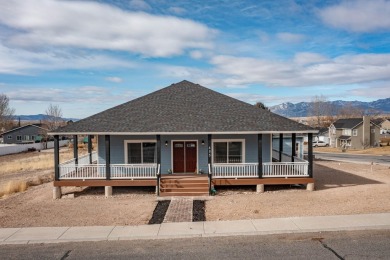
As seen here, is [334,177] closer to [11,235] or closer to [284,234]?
[284,234]

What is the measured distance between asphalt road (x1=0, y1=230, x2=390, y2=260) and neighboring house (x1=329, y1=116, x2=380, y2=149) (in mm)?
69115

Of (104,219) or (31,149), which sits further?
(31,149)

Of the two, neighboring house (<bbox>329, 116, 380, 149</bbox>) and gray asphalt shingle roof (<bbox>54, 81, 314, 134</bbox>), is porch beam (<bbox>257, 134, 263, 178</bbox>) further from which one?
neighboring house (<bbox>329, 116, 380, 149</bbox>)

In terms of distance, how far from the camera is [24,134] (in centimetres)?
8362

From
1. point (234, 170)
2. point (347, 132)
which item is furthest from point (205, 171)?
point (347, 132)

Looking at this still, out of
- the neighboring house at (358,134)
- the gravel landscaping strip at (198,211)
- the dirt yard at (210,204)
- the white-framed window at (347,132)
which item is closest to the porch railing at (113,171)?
the dirt yard at (210,204)

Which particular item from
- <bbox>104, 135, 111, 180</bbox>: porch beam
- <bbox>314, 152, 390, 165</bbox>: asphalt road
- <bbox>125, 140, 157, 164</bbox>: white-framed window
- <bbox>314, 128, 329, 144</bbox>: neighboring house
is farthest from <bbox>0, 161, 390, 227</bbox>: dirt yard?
<bbox>314, 128, 329, 144</bbox>: neighboring house

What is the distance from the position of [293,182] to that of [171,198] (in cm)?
715

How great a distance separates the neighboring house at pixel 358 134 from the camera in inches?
2931

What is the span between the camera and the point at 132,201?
18344 millimetres

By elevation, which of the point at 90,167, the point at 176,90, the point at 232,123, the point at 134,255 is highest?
the point at 176,90

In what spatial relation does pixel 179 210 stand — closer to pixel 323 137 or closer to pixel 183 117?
pixel 183 117

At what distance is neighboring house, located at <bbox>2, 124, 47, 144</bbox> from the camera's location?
82.2 metres

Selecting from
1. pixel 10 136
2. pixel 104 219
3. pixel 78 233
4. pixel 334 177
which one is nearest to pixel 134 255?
pixel 78 233
